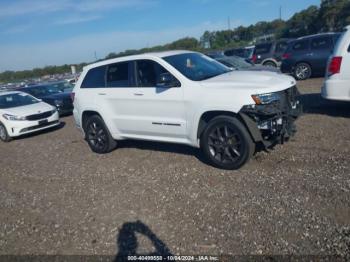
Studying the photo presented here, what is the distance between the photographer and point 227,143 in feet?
17.9

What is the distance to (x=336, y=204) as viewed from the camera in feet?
13.6

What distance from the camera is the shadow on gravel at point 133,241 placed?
12.3 ft

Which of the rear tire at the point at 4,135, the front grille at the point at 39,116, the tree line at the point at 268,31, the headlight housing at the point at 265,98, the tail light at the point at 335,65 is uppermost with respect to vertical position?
the tree line at the point at 268,31

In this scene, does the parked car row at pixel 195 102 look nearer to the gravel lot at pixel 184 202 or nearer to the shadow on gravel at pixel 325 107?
the gravel lot at pixel 184 202

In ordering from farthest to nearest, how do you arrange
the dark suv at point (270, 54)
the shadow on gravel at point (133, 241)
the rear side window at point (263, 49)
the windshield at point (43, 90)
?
1. the rear side window at point (263, 49)
2. the dark suv at point (270, 54)
3. the windshield at point (43, 90)
4. the shadow on gravel at point (133, 241)

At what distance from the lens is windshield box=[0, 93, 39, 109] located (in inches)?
477

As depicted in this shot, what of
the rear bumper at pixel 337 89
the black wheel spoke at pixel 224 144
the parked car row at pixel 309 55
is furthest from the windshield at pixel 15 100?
the parked car row at pixel 309 55

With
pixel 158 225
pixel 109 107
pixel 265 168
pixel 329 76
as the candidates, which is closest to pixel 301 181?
pixel 265 168

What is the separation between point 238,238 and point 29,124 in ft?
30.4

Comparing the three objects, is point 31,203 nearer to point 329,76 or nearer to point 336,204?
point 336,204

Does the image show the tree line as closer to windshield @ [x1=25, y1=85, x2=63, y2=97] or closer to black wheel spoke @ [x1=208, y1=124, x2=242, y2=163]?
→ windshield @ [x1=25, y1=85, x2=63, y2=97]

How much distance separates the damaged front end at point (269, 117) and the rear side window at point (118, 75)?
2.58m

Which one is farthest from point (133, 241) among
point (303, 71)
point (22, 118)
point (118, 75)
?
point (303, 71)

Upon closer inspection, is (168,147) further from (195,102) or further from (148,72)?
(195,102)
